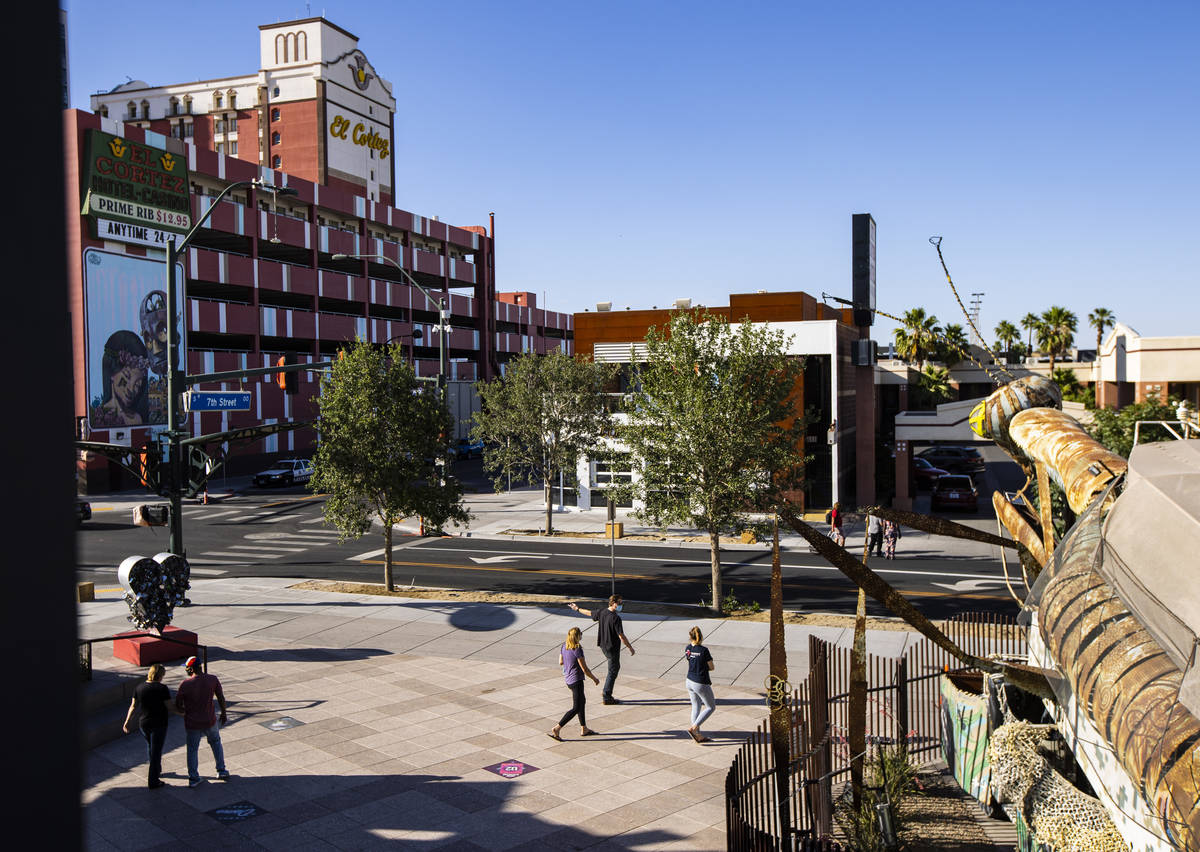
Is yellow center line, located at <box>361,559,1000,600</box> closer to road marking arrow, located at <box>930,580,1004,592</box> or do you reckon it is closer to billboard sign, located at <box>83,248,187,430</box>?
road marking arrow, located at <box>930,580,1004,592</box>

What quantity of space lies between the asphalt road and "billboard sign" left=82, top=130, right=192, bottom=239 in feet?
54.7

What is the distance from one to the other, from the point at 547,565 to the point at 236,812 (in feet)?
60.1

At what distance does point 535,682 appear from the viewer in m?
16.2

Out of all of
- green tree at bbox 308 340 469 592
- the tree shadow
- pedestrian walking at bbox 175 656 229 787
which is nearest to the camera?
the tree shadow

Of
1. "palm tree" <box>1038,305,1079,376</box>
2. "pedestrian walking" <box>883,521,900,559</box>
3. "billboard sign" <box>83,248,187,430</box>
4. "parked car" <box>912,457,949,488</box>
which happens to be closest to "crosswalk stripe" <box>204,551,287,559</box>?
"billboard sign" <box>83,248,187,430</box>

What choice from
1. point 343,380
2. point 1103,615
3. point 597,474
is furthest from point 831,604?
point 597,474

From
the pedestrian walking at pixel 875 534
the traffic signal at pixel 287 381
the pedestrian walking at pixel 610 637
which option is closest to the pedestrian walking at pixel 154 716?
the pedestrian walking at pixel 610 637

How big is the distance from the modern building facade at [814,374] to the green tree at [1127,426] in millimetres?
9877

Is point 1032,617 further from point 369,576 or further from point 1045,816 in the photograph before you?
point 369,576

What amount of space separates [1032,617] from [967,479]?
109ft

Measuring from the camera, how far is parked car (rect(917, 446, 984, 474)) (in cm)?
5144

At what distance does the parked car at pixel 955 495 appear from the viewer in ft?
126

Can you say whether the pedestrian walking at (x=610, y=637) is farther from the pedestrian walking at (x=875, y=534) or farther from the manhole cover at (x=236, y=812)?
the pedestrian walking at (x=875, y=534)

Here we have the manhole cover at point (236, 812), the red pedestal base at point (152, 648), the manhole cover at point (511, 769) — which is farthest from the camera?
the red pedestal base at point (152, 648)
